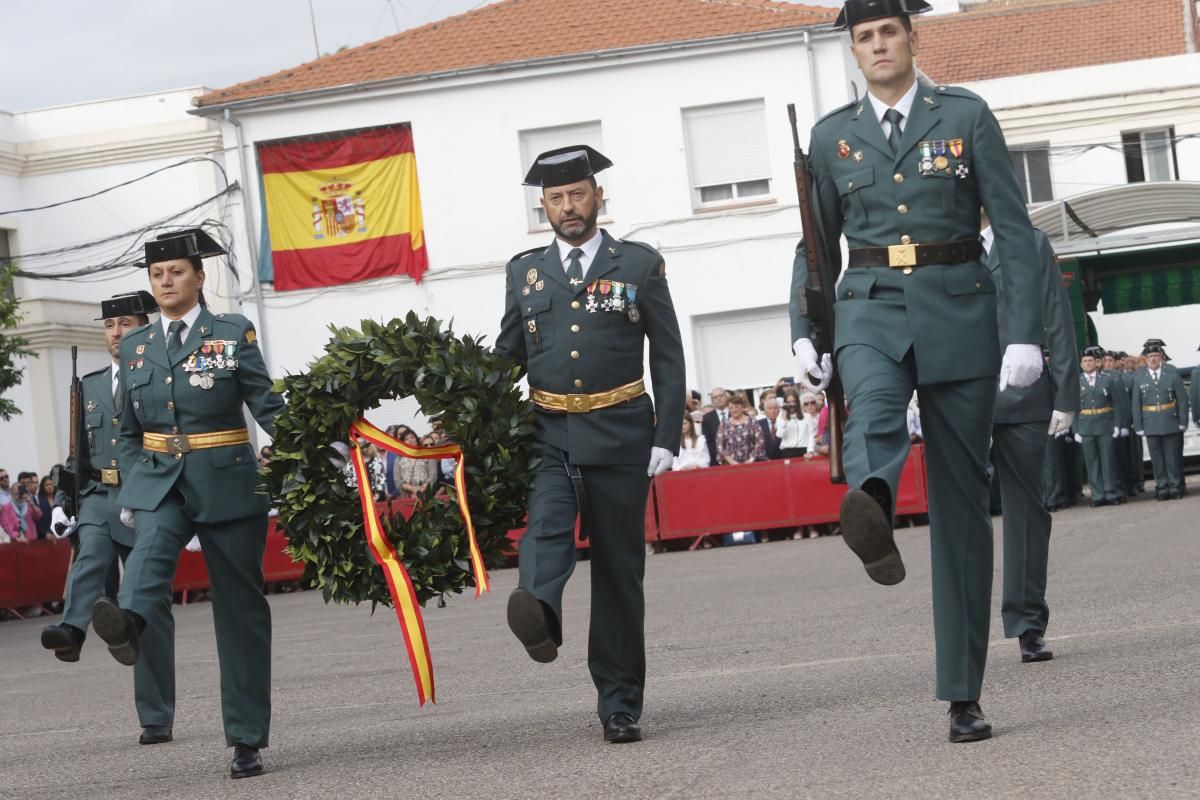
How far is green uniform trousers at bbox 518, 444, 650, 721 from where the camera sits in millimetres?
7199

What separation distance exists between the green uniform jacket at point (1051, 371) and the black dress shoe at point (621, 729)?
2.65 meters

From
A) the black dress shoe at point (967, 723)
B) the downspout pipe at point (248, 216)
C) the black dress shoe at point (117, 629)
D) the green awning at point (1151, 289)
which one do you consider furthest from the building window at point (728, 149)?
the black dress shoe at point (967, 723)

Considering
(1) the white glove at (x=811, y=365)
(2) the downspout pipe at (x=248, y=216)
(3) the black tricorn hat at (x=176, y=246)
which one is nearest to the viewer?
(1) the white glove at (x=811, y=365)

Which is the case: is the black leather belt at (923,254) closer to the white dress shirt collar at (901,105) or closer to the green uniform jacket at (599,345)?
the white dress shirt collar at (901,105)

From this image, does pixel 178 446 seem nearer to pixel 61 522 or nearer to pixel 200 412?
pixel 200 412

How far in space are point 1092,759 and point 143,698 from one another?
16.9 feet

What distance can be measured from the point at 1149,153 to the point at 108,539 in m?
33.1

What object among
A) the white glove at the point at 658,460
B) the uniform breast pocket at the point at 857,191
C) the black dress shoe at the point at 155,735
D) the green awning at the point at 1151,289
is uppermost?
the green awning at the point at 1151,289

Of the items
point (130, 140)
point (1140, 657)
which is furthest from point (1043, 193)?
point (1140, 657)

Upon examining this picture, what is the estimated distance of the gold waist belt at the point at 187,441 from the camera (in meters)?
8.00

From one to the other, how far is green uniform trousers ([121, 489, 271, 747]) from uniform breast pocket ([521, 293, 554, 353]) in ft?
4.78

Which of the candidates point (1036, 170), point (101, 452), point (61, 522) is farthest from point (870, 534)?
point (1036, 170)

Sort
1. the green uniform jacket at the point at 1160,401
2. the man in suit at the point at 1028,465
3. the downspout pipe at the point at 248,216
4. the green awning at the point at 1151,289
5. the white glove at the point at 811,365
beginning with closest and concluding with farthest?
the white glove at the point at 811,365
the man in suit at the point at 1028,465
the green uniform jacket at the point at 1160,401
the green awning at the point at 1151,289
the downspout pipe at the point at 248,216

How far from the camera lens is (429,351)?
7355 millimetres
